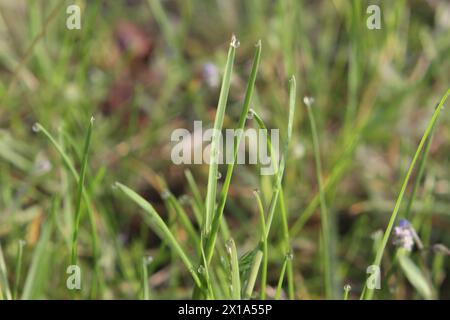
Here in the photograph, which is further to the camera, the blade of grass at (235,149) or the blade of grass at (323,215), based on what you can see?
the blade of grass at (323,215)

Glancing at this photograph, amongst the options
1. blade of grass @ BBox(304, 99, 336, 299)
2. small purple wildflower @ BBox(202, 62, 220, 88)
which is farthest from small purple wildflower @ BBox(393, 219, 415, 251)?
small purple wildflower @ BBox(202, 62, 220, 88)

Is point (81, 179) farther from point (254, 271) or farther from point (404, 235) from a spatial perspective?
point (404, 235)

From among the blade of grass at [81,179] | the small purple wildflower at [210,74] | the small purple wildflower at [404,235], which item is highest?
the small purple wildflower at [210,74]

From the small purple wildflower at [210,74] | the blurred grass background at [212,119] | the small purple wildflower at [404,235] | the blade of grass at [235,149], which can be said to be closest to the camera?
the blade of grass at [235,149]

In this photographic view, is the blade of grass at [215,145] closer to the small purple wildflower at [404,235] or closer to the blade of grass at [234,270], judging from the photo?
the blade of grass at [234,270]

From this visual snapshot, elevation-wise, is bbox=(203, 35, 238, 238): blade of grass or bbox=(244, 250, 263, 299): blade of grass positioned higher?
bbox=(203, 35, 238, 238): blade of grass

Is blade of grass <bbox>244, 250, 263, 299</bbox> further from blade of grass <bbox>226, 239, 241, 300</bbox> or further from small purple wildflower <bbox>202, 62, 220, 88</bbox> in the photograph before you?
small purple wildflower <bbox>202, 62, 220, 88</bbox>

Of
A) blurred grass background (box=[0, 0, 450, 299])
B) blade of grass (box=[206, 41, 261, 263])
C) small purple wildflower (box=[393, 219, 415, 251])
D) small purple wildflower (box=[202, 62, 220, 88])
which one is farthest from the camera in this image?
small purple wildflower (box=[202, 62, 220, 88])

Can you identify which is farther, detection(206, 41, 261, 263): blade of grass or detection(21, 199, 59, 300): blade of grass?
detection(21, 199, 59, 300): blade of grass

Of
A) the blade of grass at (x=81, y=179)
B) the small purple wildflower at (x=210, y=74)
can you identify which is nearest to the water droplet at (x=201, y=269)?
the blade of grass at (x=81, y=179)

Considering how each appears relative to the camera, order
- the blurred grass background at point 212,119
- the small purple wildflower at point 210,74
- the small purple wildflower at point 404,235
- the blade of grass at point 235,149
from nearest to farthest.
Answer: the blade of grass at point 235,149
the small purple wildflower at point 404,235
the blurred grass background at point 212,119
the small purple wildflower at point 210,74
